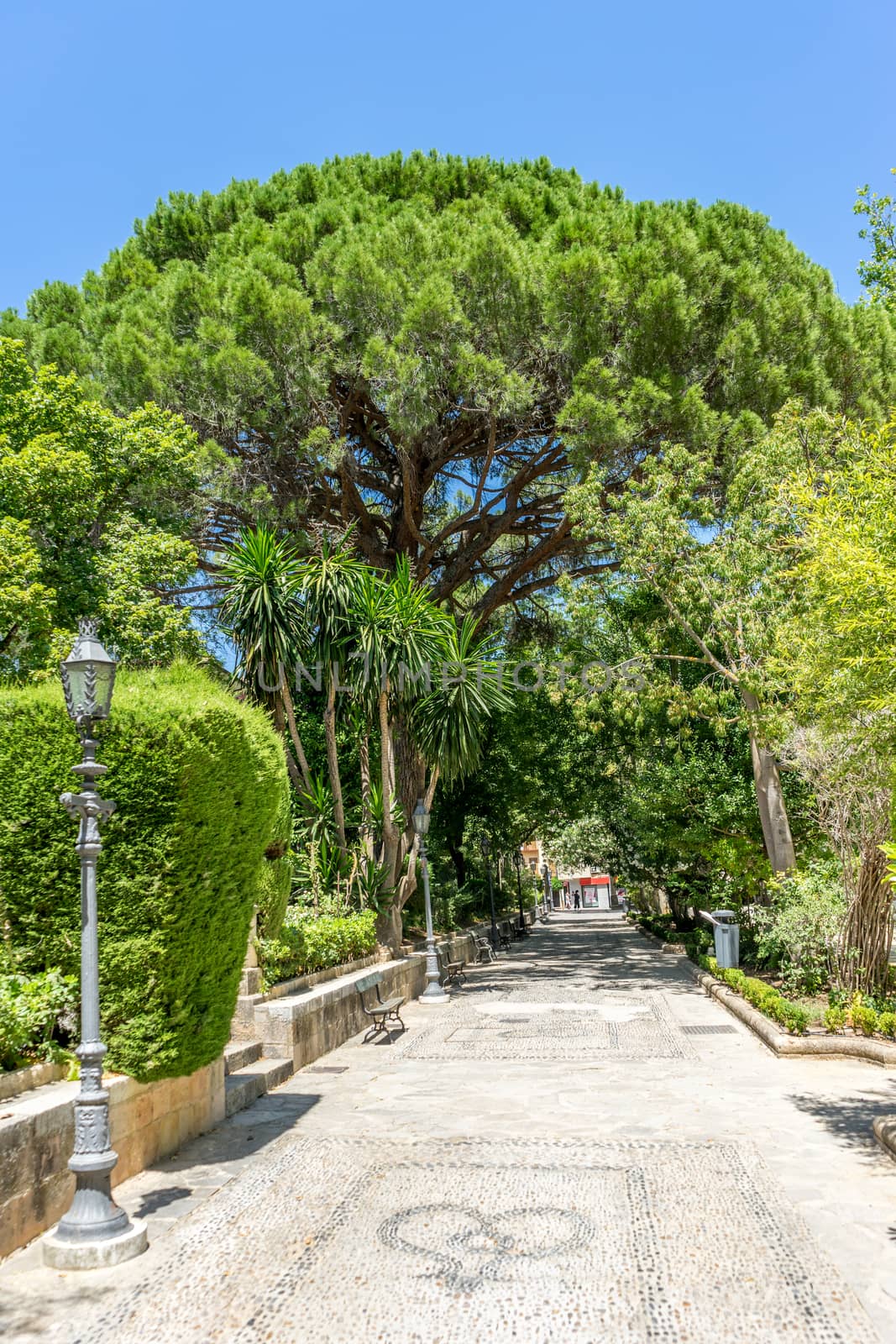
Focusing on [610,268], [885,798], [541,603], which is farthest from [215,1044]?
[541,603]

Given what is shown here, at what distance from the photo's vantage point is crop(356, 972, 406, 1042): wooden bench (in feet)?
38.5

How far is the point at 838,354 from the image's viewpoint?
18.1m

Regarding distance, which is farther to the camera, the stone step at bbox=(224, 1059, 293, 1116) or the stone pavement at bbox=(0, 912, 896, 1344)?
the stone step at bbox=(224, 1059, 293, 1116)

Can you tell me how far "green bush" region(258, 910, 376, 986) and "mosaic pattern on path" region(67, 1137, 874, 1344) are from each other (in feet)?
14.9

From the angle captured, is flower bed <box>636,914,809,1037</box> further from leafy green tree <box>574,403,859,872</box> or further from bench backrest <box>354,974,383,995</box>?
bench backrest <box>354,974,383,995</box>

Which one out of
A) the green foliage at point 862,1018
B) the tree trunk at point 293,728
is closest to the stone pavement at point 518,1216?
the green foliage at point 862,1018

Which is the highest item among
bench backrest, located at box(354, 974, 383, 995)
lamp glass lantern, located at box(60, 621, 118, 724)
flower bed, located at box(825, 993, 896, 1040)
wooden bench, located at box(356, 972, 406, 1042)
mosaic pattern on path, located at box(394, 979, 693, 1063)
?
lamp glass lantern, located at box(60, 621, 118, 724)

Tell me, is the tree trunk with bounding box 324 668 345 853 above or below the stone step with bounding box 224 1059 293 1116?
above

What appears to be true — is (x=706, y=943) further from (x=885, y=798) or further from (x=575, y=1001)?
(x=885, y=798)

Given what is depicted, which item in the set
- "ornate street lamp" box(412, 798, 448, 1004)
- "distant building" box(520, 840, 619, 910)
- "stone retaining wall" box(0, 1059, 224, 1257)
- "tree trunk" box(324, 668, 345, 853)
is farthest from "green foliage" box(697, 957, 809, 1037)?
"distant building" box(520, 840, 619, 910)

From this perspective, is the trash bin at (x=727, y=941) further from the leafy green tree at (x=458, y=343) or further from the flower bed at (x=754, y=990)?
A: the leafy green tree at (x=458, y=343)

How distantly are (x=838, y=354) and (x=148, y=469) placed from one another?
12.7m

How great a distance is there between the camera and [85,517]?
554 inches

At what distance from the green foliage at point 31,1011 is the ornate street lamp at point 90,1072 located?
2.13 feet
